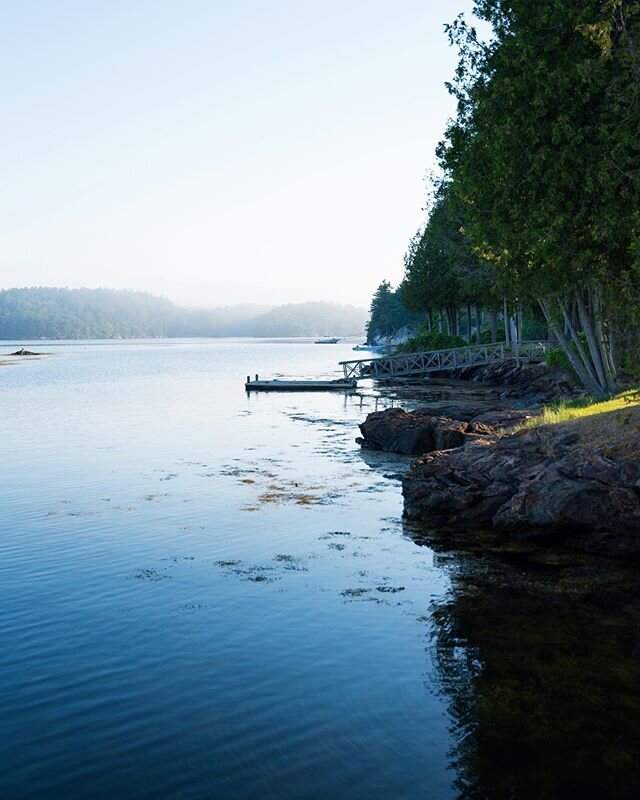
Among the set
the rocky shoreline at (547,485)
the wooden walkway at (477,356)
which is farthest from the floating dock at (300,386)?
the rocky shoreline at (547,485)

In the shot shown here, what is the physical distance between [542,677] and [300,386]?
5427 cm

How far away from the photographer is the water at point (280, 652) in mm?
8273

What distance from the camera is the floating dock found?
6315 centimetres

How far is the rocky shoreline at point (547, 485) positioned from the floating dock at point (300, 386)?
3933cm

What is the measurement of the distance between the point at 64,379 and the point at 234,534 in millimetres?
68600

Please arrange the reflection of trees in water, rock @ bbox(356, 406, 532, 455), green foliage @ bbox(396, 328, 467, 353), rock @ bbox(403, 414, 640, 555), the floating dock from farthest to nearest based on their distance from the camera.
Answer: green foliage @ bbox(396, 328, 467, 353) < the floating dock < rock @ bbox(356, 406, 532, 455) < rock @ bbox(403, 414, 640, 555) < the reflection of trees in water

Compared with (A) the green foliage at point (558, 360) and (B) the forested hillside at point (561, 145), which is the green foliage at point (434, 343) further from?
(B) the forested hillside at point (561, 145)

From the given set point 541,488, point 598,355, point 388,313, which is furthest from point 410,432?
point 388,313

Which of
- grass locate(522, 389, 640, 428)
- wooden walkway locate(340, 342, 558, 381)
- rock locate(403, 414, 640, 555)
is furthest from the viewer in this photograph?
wooden walkway locate(340, 342, 558, 381)

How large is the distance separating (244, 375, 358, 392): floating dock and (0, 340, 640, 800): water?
39610mm

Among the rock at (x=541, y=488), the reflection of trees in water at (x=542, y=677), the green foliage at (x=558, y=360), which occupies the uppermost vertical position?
the green foliage at (x=558, y=360)

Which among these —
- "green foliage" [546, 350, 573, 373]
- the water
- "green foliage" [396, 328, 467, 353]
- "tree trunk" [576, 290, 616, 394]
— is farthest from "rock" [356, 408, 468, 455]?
"green foliage" [396, 328, 467, 353]

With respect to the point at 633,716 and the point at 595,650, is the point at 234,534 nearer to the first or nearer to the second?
the point at 595,650

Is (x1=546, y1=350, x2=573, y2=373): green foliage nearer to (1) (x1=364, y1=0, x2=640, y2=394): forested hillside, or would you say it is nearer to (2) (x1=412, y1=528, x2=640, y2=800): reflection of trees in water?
(1) (x1=364, y1=0, x2=640, y2=394): forested hillside
